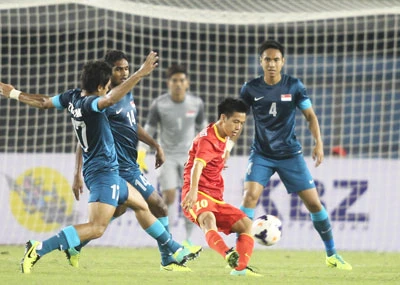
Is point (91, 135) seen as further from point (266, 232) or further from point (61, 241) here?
point (266, 232)

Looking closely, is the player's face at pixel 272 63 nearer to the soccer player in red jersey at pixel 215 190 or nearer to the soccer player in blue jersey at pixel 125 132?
the soccer player in red jersey at pixel 215 190

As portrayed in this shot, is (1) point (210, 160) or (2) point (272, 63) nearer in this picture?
(1) point (210, 160)

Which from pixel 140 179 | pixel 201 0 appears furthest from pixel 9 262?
pixel 201 0

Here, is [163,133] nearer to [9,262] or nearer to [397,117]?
[9,262]

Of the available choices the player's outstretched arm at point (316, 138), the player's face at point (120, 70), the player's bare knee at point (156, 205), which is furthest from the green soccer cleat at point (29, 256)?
the player's outstretched arm at point (316, 138)

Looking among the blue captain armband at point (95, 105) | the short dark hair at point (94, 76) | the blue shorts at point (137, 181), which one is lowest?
the blue shorts at point (137, 181)

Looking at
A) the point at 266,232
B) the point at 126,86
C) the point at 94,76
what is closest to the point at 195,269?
the point at 266,232

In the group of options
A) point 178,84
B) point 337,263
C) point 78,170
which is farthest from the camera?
point 178,84

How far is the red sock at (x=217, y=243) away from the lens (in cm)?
735

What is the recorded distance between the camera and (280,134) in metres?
9.02

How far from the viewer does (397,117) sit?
1733cm

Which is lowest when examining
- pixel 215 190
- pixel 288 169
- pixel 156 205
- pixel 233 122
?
pixel 156 205

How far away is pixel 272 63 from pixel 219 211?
177 centimetres

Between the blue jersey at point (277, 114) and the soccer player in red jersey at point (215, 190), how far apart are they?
97cm
